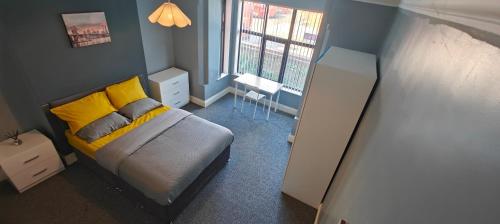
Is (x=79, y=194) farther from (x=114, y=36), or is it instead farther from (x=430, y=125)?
(x=430, y=125)

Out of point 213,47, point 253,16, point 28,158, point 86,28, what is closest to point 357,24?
point 253,16

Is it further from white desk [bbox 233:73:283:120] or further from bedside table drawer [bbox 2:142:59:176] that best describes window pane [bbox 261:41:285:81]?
bedside table drawer [bbox 2:142:59:176]

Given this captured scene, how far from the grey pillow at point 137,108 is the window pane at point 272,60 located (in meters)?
2.10

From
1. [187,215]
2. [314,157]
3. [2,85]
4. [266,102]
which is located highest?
[2,85]

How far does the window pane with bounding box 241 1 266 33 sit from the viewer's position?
3785 millimetres

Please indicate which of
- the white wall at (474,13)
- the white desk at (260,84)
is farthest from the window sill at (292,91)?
the white wall at (474,13)

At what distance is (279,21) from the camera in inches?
147

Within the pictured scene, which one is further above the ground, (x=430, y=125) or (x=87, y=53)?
(x=430, y=125)

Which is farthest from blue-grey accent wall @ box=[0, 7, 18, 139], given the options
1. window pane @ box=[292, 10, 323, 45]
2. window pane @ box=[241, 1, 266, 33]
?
window pane @ box=[292, 10, 323, 45]

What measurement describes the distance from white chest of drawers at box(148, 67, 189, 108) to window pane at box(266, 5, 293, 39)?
5.58 ft

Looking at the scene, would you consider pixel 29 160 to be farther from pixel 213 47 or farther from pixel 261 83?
pixel 261 83

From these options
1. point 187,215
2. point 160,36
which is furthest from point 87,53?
point 187,215

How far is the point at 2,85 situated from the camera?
2.21 metres

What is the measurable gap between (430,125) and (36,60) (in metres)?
3.14
